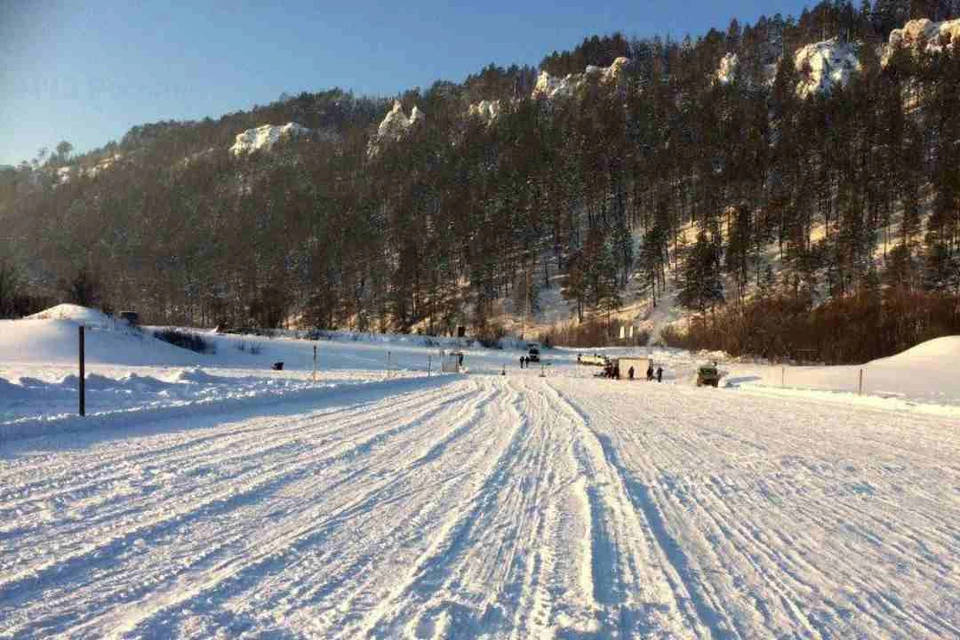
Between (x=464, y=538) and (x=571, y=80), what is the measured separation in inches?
6258

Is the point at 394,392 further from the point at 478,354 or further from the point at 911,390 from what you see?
the point at 478,354

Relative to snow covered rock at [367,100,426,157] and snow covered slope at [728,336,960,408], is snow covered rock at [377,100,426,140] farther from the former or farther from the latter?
snow covered slope at [728,336,960,408]

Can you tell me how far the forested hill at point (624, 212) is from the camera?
6638 centimetres

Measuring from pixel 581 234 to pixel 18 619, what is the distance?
96542 millimetres

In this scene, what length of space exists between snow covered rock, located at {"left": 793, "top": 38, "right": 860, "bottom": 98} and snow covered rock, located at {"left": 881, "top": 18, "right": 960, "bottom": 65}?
5.79 m

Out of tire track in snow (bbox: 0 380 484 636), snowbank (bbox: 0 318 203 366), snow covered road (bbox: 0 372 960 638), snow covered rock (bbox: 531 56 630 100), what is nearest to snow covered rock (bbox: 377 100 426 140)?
snow covered rock (bbox: 531 56 630 100)

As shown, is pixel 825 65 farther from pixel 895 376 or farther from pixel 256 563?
pixel 256 563

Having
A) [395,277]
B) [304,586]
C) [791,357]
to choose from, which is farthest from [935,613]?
[395,277]

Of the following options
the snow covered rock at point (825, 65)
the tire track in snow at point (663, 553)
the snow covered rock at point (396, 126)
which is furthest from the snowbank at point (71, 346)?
the snow covered rock at point (396, 126)

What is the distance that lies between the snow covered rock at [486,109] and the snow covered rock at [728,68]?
47.5 m

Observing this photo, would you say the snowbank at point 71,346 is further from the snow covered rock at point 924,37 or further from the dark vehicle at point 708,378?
the snow covered rock at point 924,37

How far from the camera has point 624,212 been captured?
326ft

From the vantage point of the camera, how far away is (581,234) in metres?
96.7

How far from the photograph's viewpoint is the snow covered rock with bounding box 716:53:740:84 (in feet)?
404
